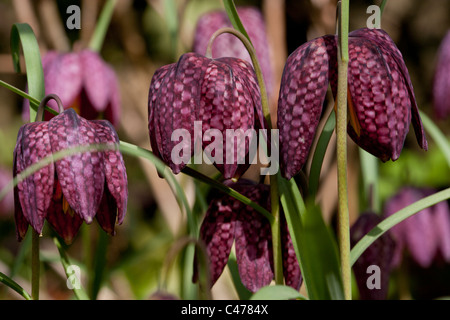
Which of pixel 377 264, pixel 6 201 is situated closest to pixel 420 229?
pixel 377 264

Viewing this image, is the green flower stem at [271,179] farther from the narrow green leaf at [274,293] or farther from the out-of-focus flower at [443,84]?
the out-of-focus flower at [443,84]

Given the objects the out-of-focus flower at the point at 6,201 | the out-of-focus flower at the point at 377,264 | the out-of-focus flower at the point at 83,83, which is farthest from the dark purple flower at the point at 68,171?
the out-of-focus flower at the point at 6,201

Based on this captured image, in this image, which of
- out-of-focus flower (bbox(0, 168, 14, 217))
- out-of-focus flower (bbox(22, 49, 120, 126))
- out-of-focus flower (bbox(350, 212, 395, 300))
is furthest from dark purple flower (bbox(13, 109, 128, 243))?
out-of-focus flower (bbox(0, 168, 14, 217))

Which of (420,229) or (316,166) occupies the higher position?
(316,166)

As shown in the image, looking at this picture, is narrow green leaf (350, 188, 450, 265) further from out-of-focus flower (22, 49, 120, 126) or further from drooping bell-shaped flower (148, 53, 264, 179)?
out-of-focus flower (22, 49, 120, 126)

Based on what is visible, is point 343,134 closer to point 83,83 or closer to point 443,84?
point 443,84

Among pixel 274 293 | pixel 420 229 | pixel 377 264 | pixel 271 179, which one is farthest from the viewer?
pixel 420 229
